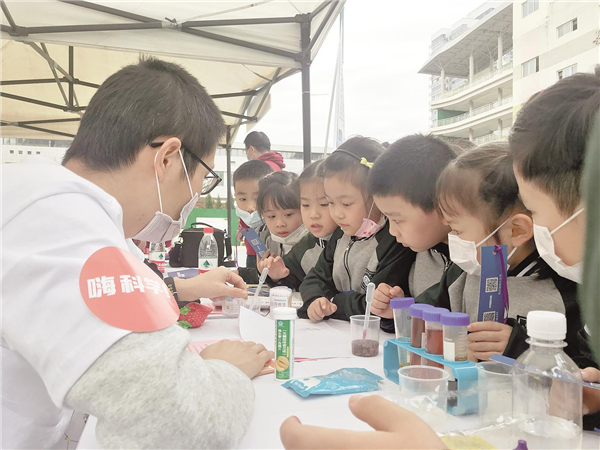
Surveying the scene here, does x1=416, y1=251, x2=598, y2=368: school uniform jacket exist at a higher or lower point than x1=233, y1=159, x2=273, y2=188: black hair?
lower

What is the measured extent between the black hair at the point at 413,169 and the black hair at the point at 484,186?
0.21 metres

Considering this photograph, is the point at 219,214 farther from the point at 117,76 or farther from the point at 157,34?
the point at 117,76

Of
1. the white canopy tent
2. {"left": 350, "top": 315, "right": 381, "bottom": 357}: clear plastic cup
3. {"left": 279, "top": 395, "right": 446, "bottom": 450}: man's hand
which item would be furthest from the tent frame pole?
{"left": 279, "top": 395, "right": 446, "bottom": 450}: man's hand

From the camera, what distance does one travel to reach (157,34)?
3371 millimetres

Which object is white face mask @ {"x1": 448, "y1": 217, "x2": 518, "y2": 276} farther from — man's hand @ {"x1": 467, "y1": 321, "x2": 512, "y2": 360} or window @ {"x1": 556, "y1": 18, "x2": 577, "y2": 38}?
window @ {"x1": 556, "y1": 18, "x2": 577, "y2": 38}

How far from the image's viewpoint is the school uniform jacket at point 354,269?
1.73 metres

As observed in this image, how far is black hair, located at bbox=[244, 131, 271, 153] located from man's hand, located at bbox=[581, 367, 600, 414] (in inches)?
179

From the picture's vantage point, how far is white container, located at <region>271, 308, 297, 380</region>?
3.34ft

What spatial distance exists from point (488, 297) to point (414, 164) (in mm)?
728

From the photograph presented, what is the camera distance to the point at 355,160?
2025 mm

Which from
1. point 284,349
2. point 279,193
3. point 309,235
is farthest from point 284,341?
point 279,193

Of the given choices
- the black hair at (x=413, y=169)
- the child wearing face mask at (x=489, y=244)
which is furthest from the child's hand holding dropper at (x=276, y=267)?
the child wearing face mask at (x=489, y=244)

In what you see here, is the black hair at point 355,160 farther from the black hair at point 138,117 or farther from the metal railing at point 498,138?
the black hair at point 138,117

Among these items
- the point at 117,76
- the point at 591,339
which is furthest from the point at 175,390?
the point at 117,76
